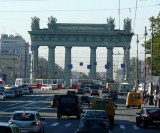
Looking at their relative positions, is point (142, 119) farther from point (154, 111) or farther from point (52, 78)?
point (52, 78)

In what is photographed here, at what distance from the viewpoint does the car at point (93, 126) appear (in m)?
25.1

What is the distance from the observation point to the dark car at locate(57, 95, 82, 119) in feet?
166

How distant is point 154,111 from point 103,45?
109334mm

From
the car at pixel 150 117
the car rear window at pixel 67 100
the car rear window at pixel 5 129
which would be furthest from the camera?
the car rear window at pixel 67 100

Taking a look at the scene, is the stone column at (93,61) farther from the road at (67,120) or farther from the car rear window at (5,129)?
the car rear window at (5,129)

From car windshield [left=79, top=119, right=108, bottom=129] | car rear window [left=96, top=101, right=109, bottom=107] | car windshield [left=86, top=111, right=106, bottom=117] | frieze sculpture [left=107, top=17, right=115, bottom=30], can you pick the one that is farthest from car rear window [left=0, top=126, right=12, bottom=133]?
frieze sculpture [left=107, top=17, right=115, bottom=30]

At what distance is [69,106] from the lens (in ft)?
166

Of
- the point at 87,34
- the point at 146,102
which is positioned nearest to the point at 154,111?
the point at 146,102

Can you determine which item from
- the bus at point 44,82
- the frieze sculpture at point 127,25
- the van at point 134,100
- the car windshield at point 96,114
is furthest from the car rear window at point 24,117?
the bus at point 44,82

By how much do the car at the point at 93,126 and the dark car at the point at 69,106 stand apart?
24.4m

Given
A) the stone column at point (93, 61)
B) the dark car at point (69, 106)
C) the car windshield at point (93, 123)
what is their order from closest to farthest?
the car windshield at point (93, 123) → the dark car at point (69, 106) → the stone column at point (93, 61)

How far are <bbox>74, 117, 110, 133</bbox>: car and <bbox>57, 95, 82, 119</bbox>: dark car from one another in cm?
2439

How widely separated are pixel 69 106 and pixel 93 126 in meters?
25.1

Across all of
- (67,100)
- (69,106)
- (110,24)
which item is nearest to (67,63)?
(110,24)
